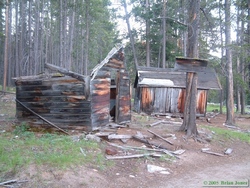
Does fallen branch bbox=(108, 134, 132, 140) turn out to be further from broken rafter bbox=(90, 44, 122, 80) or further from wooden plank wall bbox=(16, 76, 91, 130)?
broken rafter bbox=(90, 44, 122, 80)

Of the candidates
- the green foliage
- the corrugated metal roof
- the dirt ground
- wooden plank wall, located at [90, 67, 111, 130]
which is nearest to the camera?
the dirt ground

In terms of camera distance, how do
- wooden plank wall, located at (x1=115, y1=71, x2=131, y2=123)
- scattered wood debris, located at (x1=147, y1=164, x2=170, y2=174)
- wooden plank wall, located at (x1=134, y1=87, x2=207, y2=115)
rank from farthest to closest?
1. wooden plank wall, located at (x1=134, y1=87, x2=207, y2=115)
2. wooden plank wall, located at (x1=115, y1=71, x2=131, y2=123)
3. scattered wood debris, located at (x1=147, y1=164, x2=170, y2=174)

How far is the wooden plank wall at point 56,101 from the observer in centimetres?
938

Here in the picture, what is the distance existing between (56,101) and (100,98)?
175cm

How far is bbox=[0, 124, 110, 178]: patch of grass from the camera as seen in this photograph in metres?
6.22

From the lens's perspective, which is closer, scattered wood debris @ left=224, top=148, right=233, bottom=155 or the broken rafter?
scattered wood debris @ left=224, top=148, right=233, bottom=155

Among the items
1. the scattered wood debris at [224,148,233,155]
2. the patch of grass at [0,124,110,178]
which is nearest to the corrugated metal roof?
the scattered wood debris at [224,148,233,155]

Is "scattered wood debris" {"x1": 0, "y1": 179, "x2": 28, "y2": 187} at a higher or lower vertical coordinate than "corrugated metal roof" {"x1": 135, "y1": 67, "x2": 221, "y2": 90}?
lower

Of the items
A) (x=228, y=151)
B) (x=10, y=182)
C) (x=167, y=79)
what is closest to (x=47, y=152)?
(x=10, y=182)

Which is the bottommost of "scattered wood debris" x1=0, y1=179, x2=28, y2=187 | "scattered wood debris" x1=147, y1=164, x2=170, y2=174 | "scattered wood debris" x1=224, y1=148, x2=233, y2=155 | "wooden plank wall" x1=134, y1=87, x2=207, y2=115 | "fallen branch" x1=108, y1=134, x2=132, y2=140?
"scattered wood debris" x1=224, y1=148, x2=233, y2=155

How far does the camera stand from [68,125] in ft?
31.6

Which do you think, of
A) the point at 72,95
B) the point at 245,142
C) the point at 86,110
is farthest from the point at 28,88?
the point at 245,142

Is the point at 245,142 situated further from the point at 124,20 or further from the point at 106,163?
the point at 124,20

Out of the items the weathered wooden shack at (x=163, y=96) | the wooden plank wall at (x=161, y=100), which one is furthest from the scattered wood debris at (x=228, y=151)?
the wooden plank wall at (x=161, y=100)
